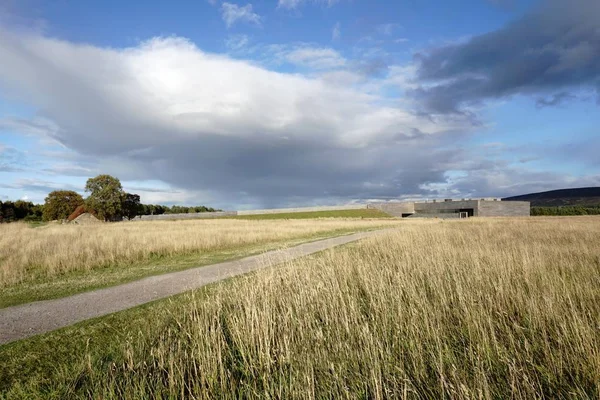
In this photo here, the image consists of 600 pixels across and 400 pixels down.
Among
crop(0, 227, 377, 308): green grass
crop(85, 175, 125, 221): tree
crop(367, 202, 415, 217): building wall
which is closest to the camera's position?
crop(0, 227, 377, 308): green grass

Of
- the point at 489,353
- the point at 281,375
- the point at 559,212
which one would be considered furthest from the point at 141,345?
the point at 559,212

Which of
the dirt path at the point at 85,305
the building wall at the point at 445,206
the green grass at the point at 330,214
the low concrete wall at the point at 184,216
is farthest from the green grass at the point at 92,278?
the low concrete wall at the point at 184,216

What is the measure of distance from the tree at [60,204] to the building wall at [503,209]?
9707 centimetres

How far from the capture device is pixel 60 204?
7525 centimetres

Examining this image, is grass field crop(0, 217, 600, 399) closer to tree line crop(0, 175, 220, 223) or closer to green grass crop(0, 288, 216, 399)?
green grass crop(0, 288, 216, 399)

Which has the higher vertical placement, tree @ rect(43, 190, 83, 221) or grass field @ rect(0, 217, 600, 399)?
tree @ rect(43, 190, 83, 221)

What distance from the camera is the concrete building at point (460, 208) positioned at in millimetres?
84125

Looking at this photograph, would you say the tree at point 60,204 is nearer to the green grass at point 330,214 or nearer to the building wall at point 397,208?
the green grass at point 330,214

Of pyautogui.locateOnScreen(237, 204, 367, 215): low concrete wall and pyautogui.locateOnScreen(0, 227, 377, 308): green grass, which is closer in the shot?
pyautogui.locateOnScreen(0, 227, 377, 308): green grass

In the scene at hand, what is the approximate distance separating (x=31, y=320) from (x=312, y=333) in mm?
6062

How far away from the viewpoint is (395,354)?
16.1 ft

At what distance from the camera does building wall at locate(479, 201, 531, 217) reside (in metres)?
83.8

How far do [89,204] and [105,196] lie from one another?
10.6 ft

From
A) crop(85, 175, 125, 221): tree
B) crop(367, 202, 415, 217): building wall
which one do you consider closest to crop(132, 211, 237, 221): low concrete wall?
crop(85, 175, 125, 221): tree
